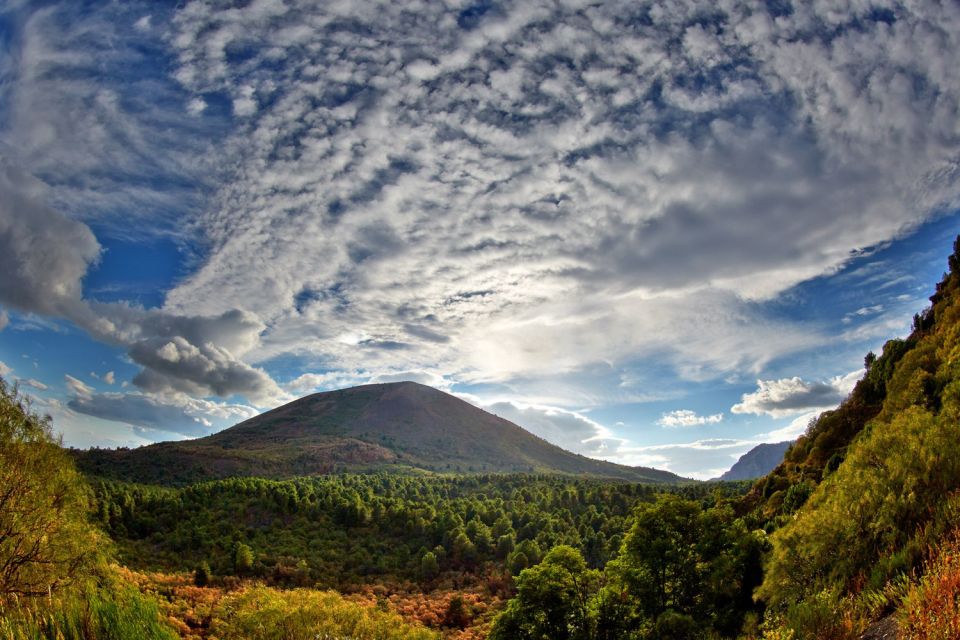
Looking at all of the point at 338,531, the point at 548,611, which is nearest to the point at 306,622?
the point at 548,611

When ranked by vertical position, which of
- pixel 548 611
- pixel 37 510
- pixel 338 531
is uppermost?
pixel 37 510

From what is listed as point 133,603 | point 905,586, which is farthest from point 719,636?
point 133,603

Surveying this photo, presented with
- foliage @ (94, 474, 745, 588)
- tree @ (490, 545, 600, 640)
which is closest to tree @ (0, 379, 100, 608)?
tree @ (490, 545, 600, 640)

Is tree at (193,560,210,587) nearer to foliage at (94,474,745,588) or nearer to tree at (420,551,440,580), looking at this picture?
foliage at (94,474,745,588)

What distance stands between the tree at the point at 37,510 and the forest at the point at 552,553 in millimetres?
103

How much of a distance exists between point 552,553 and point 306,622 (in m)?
21.7

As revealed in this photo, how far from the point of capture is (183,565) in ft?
278

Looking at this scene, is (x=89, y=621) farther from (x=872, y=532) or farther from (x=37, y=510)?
(x=37, y=510)

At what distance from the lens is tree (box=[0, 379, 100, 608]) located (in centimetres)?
2061

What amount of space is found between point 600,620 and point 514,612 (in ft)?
23.8

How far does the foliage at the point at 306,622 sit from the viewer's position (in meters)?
39.6

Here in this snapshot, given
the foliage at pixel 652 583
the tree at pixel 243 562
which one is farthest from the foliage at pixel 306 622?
the tree at pixel 243 562

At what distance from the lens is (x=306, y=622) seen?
40.8 metres

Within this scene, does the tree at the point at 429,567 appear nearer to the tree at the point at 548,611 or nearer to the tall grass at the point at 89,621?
the tree at the point at 548,611
